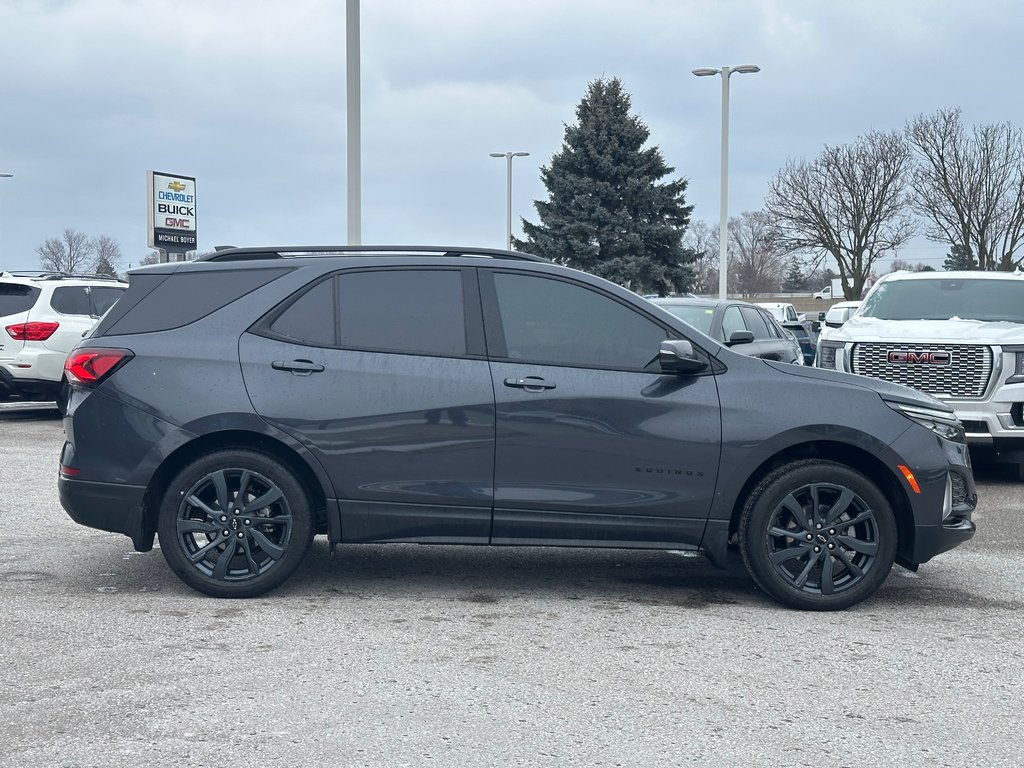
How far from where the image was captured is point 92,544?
7250mm

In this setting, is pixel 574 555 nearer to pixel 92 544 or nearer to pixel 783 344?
pixel 92 544

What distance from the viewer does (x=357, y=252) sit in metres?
6.16

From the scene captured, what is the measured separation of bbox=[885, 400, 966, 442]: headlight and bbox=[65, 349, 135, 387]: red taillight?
3.90m

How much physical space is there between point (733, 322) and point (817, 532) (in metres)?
7.64

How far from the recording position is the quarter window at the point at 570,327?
231 inches

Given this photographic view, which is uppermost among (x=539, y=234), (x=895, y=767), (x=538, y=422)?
(x=539, y=234)

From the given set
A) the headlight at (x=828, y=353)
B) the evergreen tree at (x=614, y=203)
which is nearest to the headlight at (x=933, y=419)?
the headlight at (x=828, y=353)

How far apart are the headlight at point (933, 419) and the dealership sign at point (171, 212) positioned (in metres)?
24.2

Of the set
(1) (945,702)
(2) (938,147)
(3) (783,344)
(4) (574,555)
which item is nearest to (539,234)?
(2) (938,147)

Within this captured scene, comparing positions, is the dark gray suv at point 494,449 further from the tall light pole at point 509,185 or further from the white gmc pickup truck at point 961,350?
the tall light pole at point 509,185

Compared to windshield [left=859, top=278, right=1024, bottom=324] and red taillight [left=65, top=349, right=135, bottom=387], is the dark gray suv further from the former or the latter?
windshield [left=859, top=278, right=1024, bottom=324]

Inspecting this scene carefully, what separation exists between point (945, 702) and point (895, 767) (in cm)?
76

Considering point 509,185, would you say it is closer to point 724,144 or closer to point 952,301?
point 724,144

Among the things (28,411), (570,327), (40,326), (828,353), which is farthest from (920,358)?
(28,411)
